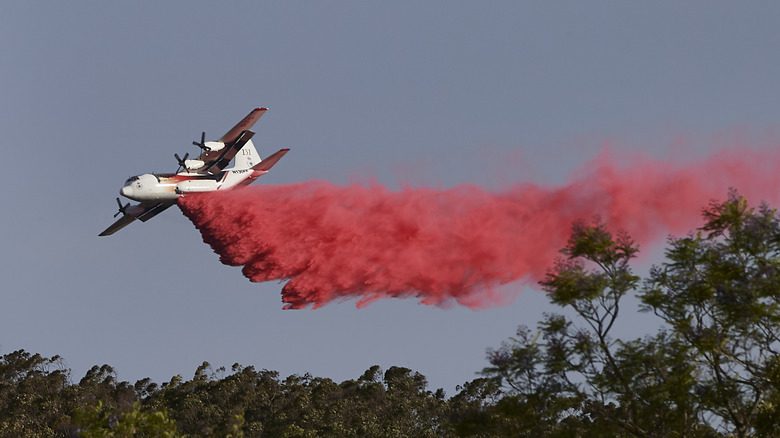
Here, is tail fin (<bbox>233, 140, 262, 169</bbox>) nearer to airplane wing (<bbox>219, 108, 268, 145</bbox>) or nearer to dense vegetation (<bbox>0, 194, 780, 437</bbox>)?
airplane wing (<bbox>219, 108, 268, 145</bbox>)

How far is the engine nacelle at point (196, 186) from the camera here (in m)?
64.3

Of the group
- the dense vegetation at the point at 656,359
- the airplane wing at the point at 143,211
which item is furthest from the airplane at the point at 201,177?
the dense vegetation at the point at 656,359

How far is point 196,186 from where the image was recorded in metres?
64.9

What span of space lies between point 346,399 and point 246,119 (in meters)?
41.6

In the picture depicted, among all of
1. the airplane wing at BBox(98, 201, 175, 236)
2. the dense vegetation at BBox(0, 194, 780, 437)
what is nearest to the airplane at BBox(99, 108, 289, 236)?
the airplane wing at BBox(98, 201, 175, 236)

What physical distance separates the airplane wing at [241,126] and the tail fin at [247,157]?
450cm

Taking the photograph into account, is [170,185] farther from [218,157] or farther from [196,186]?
[218,157]

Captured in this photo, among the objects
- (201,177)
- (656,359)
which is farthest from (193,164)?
(656,359)

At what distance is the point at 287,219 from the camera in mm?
63781

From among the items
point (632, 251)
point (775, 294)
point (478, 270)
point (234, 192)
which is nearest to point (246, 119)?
point (234, 192)

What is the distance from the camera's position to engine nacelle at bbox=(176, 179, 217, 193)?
6426 cm

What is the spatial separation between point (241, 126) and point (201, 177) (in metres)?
3.52

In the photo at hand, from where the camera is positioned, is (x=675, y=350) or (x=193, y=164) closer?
(x=675, y=350)

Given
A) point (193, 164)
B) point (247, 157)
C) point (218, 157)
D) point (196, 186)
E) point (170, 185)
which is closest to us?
point (170, 185)
